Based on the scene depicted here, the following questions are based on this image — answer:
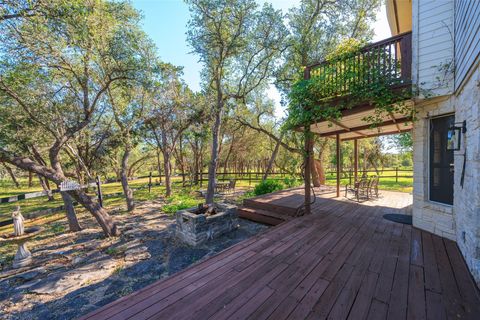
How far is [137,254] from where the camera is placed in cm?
391

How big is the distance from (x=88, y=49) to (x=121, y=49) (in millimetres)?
875

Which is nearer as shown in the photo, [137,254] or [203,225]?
[137,254]

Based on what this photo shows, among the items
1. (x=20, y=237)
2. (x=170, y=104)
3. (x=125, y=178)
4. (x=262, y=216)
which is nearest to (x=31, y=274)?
(x=20, y=237)

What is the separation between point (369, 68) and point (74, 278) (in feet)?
21.8

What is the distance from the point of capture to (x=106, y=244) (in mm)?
4680

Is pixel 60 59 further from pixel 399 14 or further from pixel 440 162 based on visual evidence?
pixel 399 14

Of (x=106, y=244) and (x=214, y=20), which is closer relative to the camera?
(x=106, y=244)

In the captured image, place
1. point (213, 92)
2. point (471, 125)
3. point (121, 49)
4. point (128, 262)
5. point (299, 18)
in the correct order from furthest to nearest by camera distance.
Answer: point (213, 92) → point (299, 18) → point (121, 49) → point (128, 262) → point (471, 125)

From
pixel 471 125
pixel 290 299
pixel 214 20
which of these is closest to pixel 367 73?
pixel 471 125

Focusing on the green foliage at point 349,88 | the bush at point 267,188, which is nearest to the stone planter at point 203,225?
the green foliage at point 349,88

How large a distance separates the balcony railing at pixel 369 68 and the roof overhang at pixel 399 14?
2319mm

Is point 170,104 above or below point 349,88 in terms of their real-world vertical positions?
above

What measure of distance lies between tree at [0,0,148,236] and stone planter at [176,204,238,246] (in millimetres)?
2330

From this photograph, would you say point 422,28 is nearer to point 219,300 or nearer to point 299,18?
point 219,300
